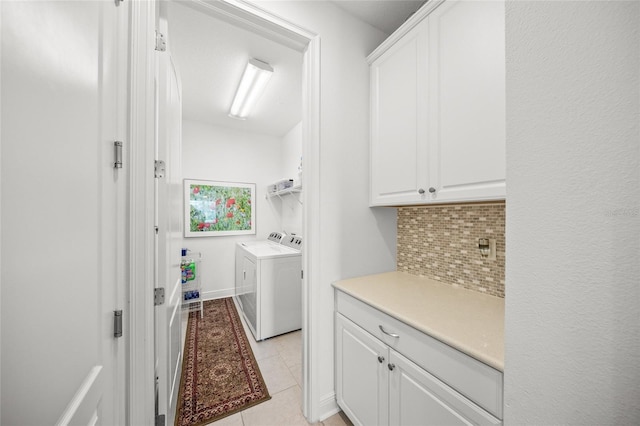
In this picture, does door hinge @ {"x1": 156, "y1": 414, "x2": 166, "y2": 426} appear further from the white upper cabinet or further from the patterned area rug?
the white upper cabinet

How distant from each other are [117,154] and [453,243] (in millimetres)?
1729

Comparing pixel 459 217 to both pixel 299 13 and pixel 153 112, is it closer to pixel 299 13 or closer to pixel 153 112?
pixel 299 13

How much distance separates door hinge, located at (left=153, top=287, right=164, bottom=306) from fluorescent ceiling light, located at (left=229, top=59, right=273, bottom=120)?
199 centimetres

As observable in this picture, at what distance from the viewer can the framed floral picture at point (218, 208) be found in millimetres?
3426

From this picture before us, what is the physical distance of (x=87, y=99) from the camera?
2.05 ft

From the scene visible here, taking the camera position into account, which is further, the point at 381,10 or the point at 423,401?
the point at 381,10

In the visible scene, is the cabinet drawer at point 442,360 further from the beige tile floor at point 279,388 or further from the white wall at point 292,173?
the white wall at point 292,173

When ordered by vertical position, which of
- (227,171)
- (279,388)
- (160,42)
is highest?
(160,42)

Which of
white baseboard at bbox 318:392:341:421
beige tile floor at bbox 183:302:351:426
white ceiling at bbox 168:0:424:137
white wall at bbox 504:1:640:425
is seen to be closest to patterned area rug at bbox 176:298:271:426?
beige tile floor at bbox 183:302:351:426

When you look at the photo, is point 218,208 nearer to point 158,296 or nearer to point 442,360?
point 158,296

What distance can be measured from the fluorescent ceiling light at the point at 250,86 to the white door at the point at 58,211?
149cm

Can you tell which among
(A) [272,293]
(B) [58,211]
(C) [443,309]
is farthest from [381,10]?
(A) [272,293]

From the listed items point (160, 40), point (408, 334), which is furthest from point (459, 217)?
point (160, 40)

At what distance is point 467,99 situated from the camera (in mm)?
1104
